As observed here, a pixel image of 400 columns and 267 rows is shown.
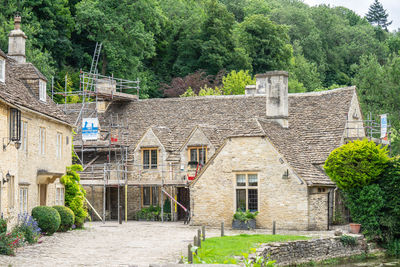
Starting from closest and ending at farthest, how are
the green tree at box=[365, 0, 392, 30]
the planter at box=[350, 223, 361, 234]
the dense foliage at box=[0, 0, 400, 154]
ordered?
the planter at box=[350, 223, 361, 234]
the dense foliage at box=[0, 0, 400, 154]
the green tree at box=[365, 0, 392, 30]

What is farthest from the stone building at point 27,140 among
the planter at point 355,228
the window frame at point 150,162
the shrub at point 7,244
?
the planter at point 355,228

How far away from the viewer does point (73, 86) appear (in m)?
63.0

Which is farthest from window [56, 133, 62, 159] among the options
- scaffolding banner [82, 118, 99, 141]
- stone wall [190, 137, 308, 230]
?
scaffolding banner [82, 118, 99, 141]

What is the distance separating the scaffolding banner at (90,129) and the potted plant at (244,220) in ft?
41.0

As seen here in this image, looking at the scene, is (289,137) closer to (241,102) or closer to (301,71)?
(241,102)

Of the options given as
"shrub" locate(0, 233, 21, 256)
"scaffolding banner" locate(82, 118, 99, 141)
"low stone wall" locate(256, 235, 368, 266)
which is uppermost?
"scaffolding banner" locate(82, 118, 99, 141)

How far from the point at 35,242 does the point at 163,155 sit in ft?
58.6

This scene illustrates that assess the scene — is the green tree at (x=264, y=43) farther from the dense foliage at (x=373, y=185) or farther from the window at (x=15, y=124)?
the window at (x=15, y=124)

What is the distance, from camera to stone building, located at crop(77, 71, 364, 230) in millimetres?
33656

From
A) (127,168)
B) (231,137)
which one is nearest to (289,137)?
(231,137)

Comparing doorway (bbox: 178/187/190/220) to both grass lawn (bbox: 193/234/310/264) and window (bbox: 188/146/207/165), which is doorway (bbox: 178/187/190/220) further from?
grass lawn (bbox: 193/234/310/264)

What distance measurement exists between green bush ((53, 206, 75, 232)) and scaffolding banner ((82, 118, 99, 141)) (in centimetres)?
1183

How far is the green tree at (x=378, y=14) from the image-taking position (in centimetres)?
13225

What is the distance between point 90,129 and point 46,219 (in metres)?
15.2
